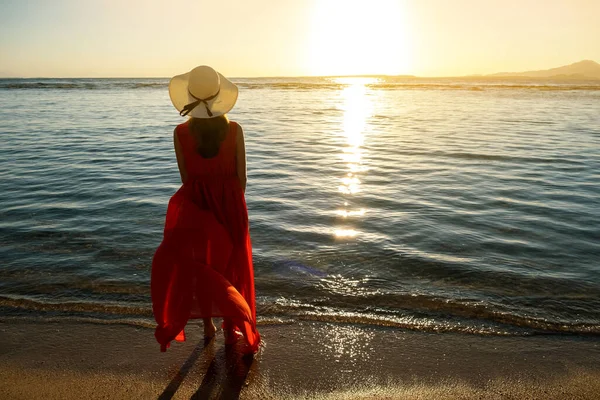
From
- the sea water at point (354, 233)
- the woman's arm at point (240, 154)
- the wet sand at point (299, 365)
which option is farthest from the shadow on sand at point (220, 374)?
the woman's arm at point (240, 154)

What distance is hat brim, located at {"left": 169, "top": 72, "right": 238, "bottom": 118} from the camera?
3322 mm

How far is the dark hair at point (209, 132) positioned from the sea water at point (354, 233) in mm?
1698

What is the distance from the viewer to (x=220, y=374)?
3.40 meters

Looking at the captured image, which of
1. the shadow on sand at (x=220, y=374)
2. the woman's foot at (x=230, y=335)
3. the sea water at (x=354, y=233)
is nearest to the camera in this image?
the shadow on sand at (x=220, y=374)

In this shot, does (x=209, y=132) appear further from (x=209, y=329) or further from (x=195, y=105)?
(x=209, y=329)

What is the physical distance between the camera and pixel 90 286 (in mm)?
4934

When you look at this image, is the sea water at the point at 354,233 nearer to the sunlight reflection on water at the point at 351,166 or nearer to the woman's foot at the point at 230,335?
the sunlight reflection on water at the point at 351,166

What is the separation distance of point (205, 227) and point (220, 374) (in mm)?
1065

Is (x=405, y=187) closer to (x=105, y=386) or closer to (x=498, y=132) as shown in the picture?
(x=105, y=386)

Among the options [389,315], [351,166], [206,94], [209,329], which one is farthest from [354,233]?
[351,166]

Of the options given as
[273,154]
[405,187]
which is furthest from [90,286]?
[273,154]

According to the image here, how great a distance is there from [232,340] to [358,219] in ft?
12.7

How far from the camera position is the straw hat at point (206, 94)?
3.30 meters

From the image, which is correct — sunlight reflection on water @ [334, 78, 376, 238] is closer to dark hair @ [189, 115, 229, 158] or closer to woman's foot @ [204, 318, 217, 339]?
woman's foot @ [204, 318, 217, 339]
